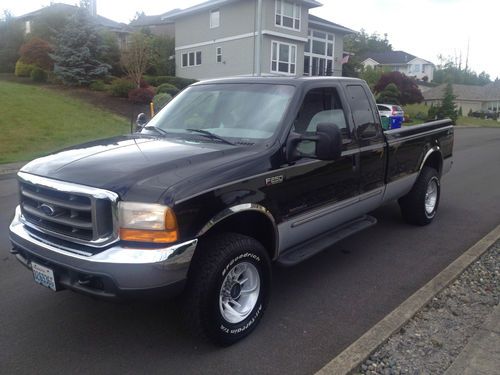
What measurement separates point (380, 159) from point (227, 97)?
1.87 metres

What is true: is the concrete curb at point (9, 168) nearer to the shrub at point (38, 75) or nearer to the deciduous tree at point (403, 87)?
the shrub at point (38, 75)

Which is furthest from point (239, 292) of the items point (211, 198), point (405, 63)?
point (405, 63)

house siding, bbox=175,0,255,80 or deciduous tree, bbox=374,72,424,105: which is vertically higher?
house siding, bbox=175,0,255,80

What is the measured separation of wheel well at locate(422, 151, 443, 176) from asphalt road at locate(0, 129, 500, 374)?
1.26 meters

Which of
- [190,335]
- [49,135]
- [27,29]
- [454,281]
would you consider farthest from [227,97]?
[27,29]

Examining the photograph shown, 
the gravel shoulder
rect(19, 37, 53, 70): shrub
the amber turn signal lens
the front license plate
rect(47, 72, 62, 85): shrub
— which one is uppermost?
rect(19, 37, 53, 70): shrub

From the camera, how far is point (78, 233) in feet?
10.2

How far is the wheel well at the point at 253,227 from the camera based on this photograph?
3.44 m

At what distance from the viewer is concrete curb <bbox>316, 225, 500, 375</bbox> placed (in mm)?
3086

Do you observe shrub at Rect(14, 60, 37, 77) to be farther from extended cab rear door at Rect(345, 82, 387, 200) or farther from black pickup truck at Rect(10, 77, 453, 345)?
extended cab rear door at Rect(345, 82, 387, 200)

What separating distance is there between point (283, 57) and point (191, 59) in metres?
8.58

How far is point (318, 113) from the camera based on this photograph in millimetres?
4434

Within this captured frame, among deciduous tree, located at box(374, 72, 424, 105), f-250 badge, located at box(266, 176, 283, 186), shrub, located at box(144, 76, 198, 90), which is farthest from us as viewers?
deciduous tree, located at box(374, 72, 424, 105)

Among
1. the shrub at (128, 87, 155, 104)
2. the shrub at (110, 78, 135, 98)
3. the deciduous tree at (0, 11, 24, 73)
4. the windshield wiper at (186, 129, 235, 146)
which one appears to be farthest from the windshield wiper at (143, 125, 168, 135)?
the deciduous tree at (0, 11, 24, 73)
